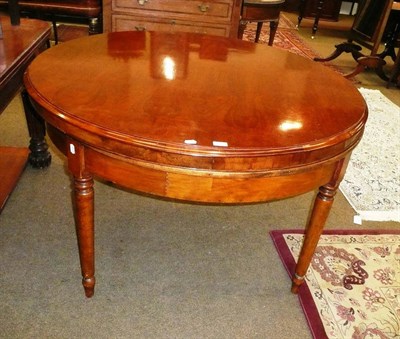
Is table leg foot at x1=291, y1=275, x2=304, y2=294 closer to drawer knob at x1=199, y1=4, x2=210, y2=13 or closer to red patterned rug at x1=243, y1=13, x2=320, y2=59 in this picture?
drawer knob at x1=199, y1=4, x2=210, y2=13

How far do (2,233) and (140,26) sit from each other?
1.83 m

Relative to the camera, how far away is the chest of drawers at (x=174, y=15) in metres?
2.88

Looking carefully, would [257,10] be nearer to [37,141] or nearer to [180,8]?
[180,8]

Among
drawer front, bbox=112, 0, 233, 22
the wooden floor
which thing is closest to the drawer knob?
drawer front, bbox=112, 0, 233, 22

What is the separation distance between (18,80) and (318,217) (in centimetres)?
126

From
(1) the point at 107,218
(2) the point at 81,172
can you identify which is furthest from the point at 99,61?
(1) the point at 107,218

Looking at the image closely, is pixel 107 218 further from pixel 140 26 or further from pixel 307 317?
pixel 140 26

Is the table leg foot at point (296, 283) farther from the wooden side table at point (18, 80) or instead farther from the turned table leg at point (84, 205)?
the wooden side table at point (18, 80)

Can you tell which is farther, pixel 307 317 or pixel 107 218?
pixel 107 218

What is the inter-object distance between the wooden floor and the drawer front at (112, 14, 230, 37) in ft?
4.06

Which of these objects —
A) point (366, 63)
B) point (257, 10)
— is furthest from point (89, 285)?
point (366, 63)

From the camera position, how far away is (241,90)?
1.40 meters

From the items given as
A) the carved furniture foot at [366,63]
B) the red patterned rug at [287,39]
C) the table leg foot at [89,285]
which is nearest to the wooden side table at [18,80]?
the table leg foot at [89,285]

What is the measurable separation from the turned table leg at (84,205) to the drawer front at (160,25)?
1.99m
